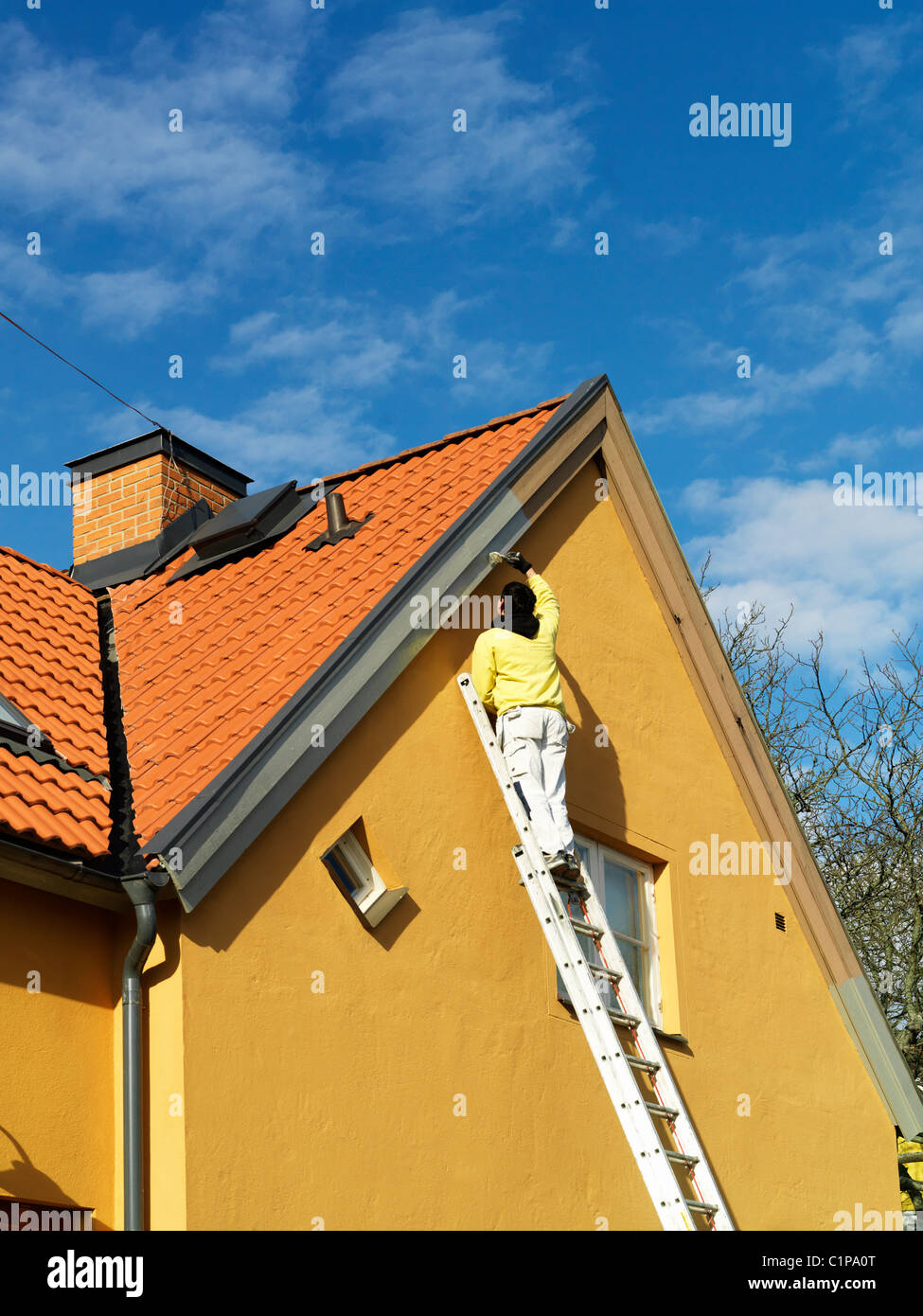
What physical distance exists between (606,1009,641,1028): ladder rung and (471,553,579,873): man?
2.97 feet

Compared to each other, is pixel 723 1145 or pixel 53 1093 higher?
pixel 53 1093

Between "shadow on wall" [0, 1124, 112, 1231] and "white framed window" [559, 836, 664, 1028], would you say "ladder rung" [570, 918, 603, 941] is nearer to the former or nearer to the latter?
"white framed window" [559, 836, 664, 1028]

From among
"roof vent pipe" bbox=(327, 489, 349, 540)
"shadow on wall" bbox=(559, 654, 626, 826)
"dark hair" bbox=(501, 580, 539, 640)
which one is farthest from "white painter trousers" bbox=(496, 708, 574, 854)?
"roof vent pipe" bbox=(327, 489, 349, 540)

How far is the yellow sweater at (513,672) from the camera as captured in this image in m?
9.31

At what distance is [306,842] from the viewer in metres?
7.93

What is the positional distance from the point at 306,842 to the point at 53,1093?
5.91 ft

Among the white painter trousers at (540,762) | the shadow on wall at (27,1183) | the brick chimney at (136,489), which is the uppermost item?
the brick chimney at (136,489)

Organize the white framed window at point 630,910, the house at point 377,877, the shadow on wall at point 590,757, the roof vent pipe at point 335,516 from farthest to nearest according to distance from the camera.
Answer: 1. the roof vent pipe at point 335,516
2. the white framed window at point 630,910
3. the shadow on wall at point 590,757
4. the house at point 377,877

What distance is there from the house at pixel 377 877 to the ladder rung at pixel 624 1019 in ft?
2.01

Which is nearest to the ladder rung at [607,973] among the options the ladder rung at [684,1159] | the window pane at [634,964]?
the ladder rung at [684,1159]

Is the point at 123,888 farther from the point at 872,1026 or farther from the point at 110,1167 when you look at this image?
the point at 872,1026

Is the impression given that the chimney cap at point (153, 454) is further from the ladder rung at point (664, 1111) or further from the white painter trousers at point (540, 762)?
the ladder rung at point (664, 1111)

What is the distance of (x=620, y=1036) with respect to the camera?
30.8 ft
